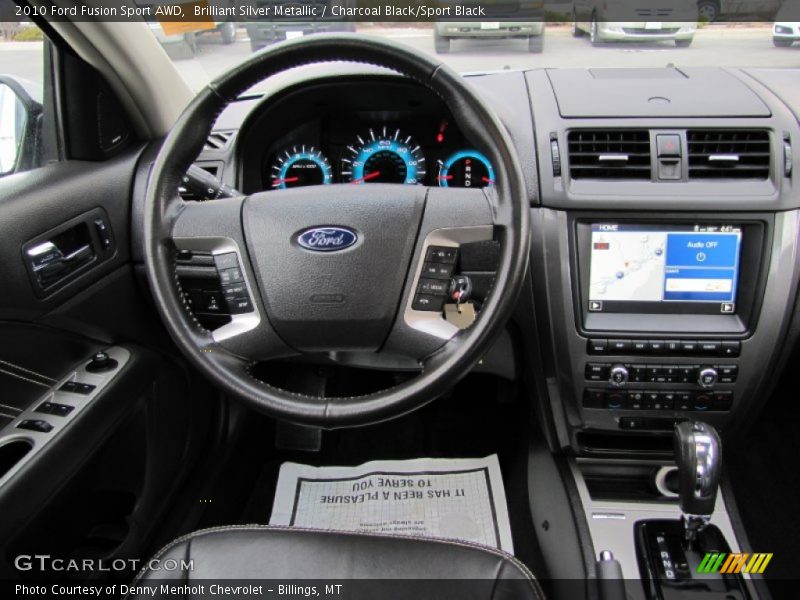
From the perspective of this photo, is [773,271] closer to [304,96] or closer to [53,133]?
[304,96]

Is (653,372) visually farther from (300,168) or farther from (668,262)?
(300,168)

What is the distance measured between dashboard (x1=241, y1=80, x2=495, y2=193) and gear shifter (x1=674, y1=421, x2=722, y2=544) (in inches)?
26.5

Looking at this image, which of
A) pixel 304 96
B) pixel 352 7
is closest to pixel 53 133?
pixel 304 96

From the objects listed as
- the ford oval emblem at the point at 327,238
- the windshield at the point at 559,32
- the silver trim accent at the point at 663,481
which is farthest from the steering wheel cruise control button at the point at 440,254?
the silver trim accent at the point at 663,481

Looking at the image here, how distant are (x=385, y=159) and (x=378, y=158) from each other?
0.02 m

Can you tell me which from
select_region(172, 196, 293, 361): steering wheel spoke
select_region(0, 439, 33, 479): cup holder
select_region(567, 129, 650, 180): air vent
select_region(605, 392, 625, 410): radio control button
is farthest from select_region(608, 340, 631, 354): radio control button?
select_region(0, 439, 33, 479): cup holder

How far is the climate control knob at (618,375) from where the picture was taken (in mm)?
1442

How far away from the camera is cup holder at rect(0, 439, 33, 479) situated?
1124mm

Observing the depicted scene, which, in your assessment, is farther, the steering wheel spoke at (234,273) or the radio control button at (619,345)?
the radio control button at (619,345)

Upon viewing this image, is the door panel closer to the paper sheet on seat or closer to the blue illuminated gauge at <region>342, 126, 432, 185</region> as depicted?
the blue illuminated gauge at <region>342, 126, 432, 185</region>

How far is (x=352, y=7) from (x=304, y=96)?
0.25 m

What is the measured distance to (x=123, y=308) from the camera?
1.44 meters

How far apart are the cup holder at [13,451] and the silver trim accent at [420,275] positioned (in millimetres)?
667

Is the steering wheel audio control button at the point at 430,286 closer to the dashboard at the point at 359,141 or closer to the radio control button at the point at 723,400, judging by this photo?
the dashboard at the point at 359,141
